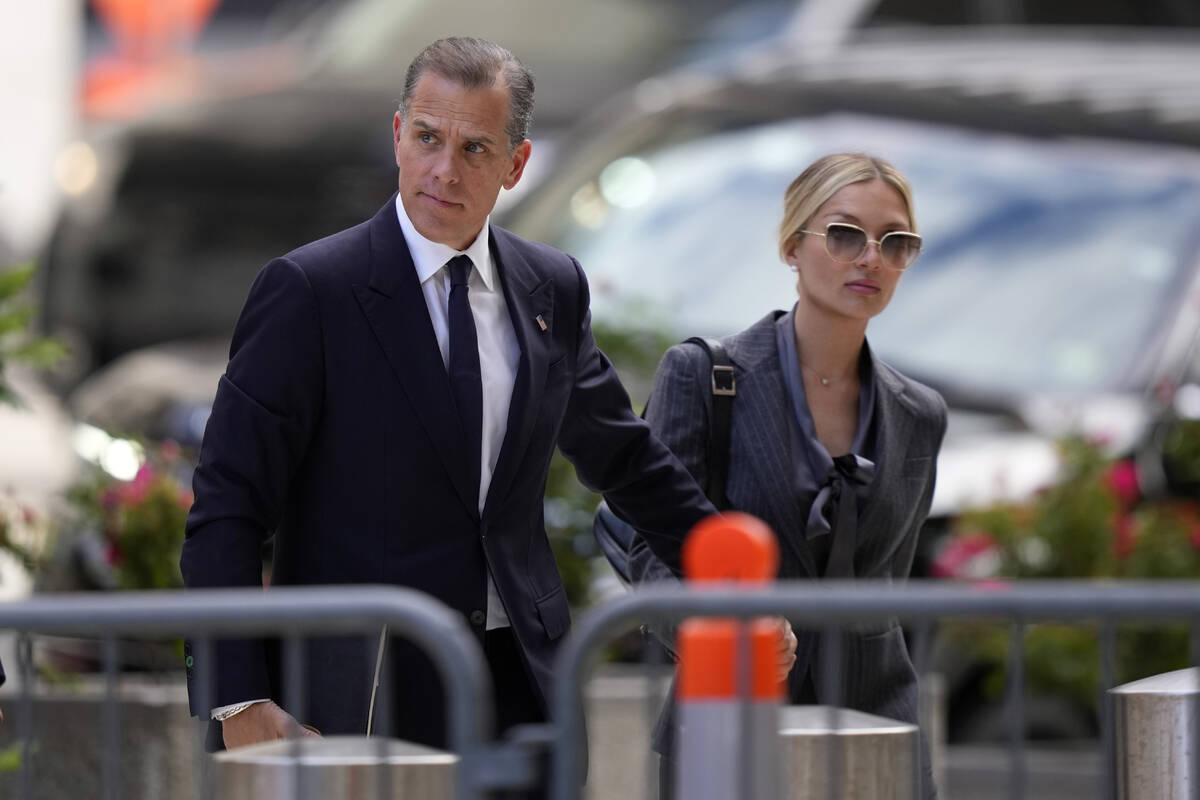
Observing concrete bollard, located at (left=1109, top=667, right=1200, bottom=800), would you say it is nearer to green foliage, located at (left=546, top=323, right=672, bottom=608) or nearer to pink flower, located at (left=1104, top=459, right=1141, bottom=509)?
green foliage, located at (left=546, top=323, right=672, bottom=608)

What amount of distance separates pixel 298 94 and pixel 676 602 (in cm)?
962

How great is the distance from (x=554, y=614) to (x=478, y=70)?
0.93 metres

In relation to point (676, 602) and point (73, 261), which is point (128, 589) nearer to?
point (676, 602)

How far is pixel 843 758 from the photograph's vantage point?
10.5ft

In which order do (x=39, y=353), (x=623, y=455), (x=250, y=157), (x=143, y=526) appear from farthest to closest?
(x=250, y=157) < (x=143, y=526) < (x=39, y=353) < (x=623, y=455)

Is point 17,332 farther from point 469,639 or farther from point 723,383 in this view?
point 469,639

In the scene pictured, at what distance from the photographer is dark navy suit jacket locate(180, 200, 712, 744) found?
11.4 feet

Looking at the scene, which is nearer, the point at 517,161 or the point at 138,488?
the point at 517,161

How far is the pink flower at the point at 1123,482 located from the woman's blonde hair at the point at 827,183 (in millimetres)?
3032

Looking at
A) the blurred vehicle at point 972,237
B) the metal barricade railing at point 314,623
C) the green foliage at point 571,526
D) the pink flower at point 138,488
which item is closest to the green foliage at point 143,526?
the pink flower at point 138,488

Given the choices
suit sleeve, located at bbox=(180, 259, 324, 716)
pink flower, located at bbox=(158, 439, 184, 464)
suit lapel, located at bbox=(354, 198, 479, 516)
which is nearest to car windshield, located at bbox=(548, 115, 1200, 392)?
pink flower, located at bbox=(158, 439, 184, 464)

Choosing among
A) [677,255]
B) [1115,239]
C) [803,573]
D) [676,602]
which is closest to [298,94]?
[677,255]

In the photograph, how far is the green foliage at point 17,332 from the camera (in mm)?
5242

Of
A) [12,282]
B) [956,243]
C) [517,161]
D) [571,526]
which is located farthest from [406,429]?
[956,243]
